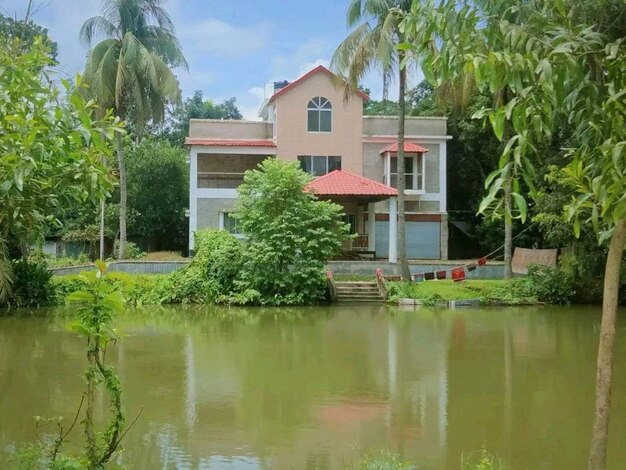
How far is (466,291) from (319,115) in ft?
35.7

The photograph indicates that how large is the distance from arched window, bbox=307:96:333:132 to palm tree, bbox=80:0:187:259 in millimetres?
5386

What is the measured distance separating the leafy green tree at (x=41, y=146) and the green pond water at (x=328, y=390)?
2.44m

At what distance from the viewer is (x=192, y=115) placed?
148 ft

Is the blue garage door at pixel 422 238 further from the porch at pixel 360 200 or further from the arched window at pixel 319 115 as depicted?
the arched window at pixel 319 115

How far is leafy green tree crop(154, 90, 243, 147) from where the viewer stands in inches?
1635

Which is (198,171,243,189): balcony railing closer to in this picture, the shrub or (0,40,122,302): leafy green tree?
the shrub

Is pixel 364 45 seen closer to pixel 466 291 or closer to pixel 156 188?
pixel 466 291

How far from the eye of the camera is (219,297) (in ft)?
68.5

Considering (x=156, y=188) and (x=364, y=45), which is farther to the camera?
(x=156, y=188)

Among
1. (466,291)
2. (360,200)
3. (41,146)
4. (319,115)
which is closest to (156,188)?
(319,115)

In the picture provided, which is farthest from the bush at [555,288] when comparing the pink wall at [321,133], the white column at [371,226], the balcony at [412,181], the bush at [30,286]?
the bush at [30,286]

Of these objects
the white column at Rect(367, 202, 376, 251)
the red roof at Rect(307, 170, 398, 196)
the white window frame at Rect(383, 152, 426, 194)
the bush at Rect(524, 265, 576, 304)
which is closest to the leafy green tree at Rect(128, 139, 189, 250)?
the red roof at Rect(307, 170, 398, 196)

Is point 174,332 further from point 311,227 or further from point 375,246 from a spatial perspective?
point 375,246

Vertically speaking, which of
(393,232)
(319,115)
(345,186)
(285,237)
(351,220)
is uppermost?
(319,115)
